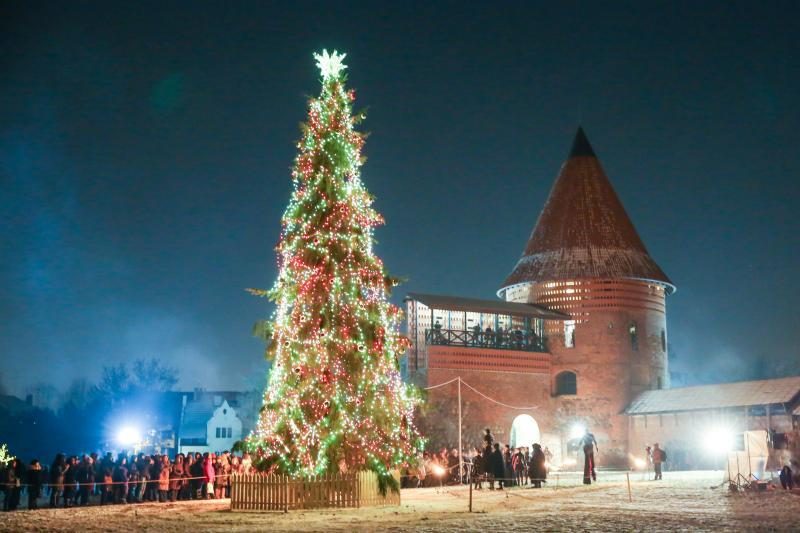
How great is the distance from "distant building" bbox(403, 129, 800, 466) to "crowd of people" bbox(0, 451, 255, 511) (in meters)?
13.5

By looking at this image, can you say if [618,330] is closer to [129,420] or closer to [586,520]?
[586,520]

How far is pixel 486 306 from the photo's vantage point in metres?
41.1

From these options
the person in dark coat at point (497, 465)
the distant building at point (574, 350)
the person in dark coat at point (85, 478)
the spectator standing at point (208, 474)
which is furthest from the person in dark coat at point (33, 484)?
the distant building at point (574, 350)

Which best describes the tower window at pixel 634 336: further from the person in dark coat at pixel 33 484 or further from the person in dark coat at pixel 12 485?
the person in dark coat at pixel 12 485

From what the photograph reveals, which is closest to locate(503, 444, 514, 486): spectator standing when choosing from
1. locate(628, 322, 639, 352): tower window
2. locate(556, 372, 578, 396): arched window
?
locate(556, 372, 578, 396): arched window

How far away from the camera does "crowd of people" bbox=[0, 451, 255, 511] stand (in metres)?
23.0

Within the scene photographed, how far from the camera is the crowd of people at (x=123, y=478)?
23047mm

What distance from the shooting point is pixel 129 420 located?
7200 centimetres

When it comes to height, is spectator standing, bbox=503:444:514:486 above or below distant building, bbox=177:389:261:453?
below

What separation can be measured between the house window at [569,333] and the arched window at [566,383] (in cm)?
135

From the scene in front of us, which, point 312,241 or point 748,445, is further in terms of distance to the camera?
point 748,445

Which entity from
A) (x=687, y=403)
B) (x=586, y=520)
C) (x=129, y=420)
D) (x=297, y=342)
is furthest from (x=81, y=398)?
(x=586, y=520)

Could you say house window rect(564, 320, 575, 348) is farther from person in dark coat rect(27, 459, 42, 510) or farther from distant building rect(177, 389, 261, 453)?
distant building rect(177, 389, 261, 453)

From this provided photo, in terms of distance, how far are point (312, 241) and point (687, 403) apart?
81.3 ft
